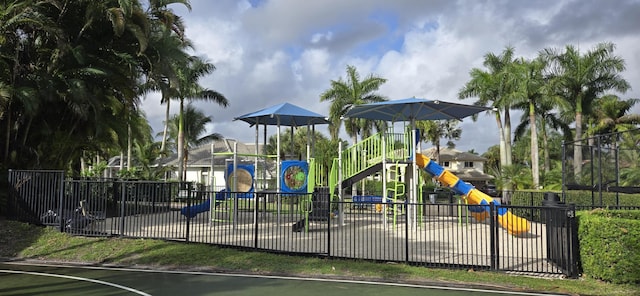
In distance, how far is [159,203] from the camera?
1326 centimetres

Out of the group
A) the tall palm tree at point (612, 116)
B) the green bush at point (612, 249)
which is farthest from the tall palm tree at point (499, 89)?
the green bush at point (612, 249)

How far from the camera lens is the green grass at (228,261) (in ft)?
28.0

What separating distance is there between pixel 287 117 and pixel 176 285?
1142cm

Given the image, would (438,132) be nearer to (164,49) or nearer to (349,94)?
(349,94)

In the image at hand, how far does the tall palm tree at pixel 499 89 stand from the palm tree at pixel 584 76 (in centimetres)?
314

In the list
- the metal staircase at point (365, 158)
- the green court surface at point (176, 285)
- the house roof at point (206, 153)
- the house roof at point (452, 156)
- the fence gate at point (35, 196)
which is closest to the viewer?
the green court surface at point (176, 285)

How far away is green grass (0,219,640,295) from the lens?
8531mm

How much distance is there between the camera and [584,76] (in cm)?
3291

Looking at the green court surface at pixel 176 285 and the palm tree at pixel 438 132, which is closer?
the green court surface at pixel 176 285

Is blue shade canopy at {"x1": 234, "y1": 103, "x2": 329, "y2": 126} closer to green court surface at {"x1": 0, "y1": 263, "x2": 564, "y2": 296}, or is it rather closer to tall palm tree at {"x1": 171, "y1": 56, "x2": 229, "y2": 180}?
green court surface at {"x1": 0, "y1": 263, "x2": 564, "y2": 296}

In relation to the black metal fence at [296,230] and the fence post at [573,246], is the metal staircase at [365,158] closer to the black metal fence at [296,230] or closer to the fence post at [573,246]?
the black metal fence at [296,230]

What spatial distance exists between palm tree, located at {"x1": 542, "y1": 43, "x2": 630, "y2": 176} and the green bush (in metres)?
28.3

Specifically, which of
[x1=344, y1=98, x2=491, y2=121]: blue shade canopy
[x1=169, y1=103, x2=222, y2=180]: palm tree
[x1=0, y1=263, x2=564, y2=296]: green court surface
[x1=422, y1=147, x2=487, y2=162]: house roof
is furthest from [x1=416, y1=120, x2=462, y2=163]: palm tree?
[x1=0, y1=263, x2=564, y2=296]: green court surface

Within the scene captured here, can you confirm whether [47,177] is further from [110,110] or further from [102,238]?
[110,110]
